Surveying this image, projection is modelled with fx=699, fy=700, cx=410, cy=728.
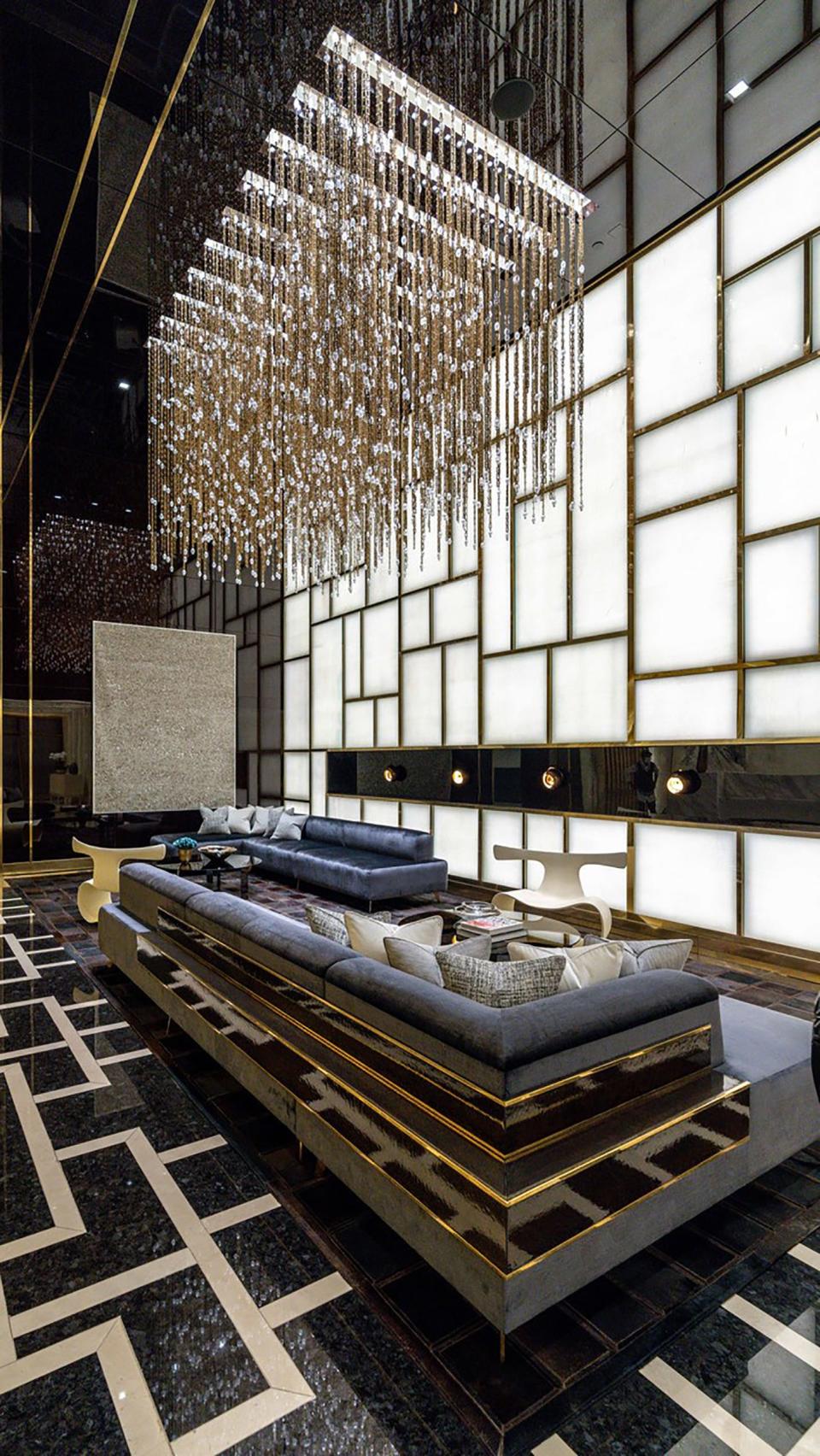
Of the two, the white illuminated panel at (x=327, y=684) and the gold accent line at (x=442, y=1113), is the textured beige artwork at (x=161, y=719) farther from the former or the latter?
the gold accent line at (x=442, y=1113)

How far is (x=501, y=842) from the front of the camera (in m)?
6.51

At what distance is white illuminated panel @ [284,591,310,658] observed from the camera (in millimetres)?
9742

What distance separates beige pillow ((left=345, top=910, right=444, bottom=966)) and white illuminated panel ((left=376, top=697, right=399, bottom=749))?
519 centimetres

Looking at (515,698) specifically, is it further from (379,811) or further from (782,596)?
(379,811)

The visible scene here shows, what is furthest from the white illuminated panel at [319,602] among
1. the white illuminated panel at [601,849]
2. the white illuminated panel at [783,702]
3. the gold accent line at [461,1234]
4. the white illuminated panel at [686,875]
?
the gold accent line at [461,1234]

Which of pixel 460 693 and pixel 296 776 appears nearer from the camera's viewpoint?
pixel 460 693

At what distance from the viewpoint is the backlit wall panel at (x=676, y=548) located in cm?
427

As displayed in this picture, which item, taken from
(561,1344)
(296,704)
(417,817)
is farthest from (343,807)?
(561,1344)

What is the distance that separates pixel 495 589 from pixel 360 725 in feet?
9.18

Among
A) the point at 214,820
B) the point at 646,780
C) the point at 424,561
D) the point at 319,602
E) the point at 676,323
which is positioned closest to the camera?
the point at 676,323

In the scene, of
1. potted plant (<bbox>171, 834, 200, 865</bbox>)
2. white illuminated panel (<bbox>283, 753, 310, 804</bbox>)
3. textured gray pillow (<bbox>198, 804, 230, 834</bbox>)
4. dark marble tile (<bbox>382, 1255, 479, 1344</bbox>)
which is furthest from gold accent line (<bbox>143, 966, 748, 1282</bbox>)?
white illuminated panel (<bbox>283, 753, 310, 804</bbox>)

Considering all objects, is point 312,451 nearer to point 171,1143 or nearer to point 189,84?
point 189,84

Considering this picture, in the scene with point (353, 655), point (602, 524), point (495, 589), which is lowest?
point (353, 655)

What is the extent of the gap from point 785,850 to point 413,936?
2.81m
